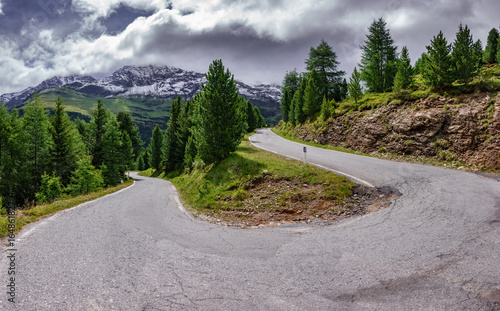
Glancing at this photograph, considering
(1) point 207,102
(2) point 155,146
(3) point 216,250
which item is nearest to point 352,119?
(1) point 207,102

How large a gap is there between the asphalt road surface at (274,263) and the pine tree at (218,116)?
901 centimetres

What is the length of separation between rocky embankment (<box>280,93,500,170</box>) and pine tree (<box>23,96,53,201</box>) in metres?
32.6

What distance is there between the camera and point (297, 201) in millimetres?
9250

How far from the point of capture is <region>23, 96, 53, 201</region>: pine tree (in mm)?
21594

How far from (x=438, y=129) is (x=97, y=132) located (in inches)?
1660

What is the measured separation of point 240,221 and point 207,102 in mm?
10415

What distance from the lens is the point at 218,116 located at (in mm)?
16047

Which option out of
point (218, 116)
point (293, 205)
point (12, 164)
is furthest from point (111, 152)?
point (293, 205)

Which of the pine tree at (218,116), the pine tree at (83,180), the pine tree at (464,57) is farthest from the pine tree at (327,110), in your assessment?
the pine tree at (83,180)

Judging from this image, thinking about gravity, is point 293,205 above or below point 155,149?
below

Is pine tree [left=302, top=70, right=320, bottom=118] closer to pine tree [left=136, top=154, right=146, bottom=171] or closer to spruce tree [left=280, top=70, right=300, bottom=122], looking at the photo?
spruce tree [left=280, top=70, right=300, bottom=122]

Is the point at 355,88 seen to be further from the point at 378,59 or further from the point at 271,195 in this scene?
the point at 271,195

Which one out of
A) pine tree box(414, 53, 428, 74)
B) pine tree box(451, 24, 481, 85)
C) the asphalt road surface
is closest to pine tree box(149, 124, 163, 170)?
the asphalt road surface

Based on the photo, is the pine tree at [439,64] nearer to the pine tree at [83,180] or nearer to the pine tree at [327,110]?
the pine tree at [327,110]
